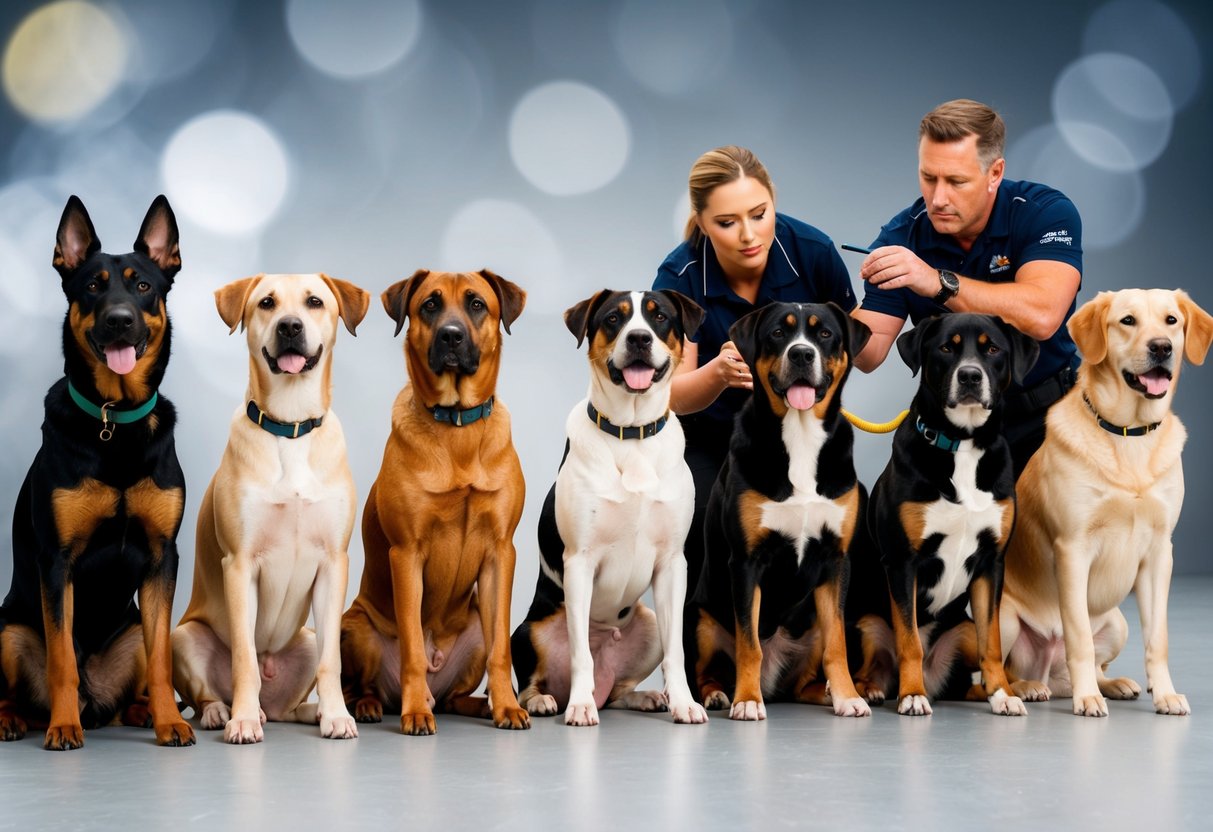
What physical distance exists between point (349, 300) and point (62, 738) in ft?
5.30

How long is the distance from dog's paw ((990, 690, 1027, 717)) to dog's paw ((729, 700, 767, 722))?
78cm

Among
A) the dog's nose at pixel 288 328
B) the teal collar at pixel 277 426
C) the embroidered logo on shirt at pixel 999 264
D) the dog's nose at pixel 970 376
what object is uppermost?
the embroidered logo on shirt at pixel 999 264

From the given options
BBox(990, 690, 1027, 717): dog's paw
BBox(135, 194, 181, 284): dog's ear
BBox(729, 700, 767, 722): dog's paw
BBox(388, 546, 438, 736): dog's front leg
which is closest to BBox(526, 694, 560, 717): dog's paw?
BBox(388, 546, 438, 736): dog's front leg

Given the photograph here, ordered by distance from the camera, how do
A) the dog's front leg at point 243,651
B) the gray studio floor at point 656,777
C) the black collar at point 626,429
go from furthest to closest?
the black collar at point 626,429 < the dog's front leg at point 243,651 < the gray studio floor at point 656,777

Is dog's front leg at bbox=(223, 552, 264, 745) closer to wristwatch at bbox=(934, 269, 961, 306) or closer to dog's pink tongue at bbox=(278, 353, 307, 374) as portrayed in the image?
dog's pink tongue at bbox=(278, 353, 307, 374)

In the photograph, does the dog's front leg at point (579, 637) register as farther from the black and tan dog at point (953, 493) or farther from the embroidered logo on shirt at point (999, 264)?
the embroidered logo on shirt at point (999, 264)

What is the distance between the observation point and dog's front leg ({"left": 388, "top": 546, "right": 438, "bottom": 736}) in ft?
13.1

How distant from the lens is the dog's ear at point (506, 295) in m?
4.31

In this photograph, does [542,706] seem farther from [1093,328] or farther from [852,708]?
[1093,328]


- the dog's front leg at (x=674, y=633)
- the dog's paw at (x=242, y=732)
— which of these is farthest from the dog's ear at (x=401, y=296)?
the dog's paw at (x=242, y=732)

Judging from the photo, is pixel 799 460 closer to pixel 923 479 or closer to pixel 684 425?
pixel 923 479

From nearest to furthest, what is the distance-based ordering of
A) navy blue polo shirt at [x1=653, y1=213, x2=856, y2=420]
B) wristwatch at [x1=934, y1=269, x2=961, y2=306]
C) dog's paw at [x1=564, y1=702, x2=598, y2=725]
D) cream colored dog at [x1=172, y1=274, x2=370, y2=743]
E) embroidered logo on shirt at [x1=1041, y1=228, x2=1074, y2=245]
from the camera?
cream colored dog at [x1=172, y1=274, x2=370, y2=743] → dog's paw at [x1=564, y1=702, x2=598, y2=725] → wristwatch at [x1=934, y1=269, x2=961, y2=306] → embroidered logo on shirt at [x1=1041, y1=228, x2=1074, y2=245] → navy blue polo shirt at [x1=653, y1=213, x2=856, y2=420]

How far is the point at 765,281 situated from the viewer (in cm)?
527

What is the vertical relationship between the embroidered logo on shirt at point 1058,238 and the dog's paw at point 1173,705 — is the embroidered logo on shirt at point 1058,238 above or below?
above
